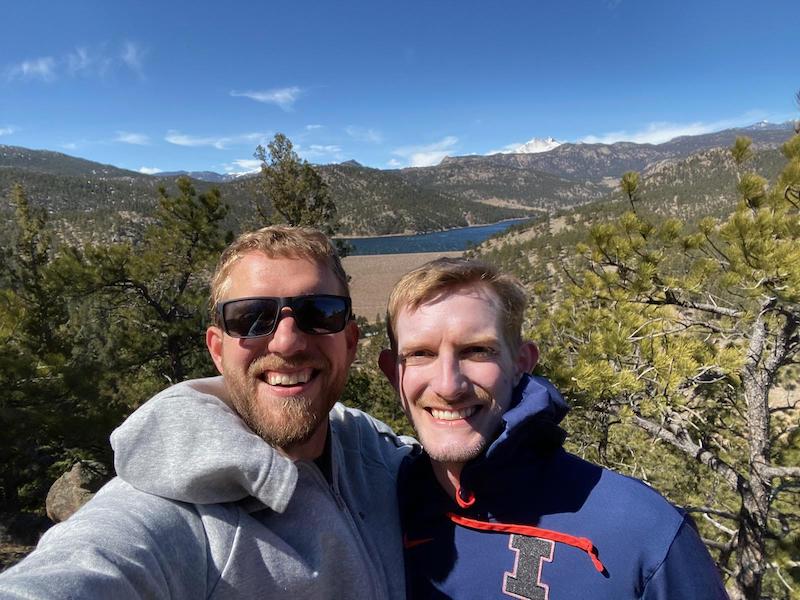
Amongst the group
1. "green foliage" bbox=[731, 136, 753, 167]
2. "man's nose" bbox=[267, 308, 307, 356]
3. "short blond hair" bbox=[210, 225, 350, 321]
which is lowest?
"man's nose" bbox=[267, 308, 307, 356]

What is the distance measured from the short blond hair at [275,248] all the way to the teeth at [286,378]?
13.7 inches

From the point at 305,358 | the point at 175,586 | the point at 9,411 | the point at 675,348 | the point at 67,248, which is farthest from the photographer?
the point at 67,248

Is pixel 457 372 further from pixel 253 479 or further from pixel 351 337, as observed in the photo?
pixel 253 479

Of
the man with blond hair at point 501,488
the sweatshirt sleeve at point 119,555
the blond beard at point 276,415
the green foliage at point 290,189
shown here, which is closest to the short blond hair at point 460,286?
the man with blond hair at point 501,488

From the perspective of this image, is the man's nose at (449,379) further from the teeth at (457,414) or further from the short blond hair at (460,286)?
the short blond hair at (460,286)

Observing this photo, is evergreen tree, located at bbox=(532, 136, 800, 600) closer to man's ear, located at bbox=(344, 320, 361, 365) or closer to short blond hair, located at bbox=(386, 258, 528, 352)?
short blond hair, located at bbox=(386, 258, 528, 352)

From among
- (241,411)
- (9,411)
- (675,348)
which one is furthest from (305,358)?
(9,411)

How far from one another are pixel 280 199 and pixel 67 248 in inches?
219

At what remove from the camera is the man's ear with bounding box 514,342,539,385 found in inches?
62.1

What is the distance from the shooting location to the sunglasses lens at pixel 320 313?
158 centimetres

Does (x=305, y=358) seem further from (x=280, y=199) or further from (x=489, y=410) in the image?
(x=280, y=199)

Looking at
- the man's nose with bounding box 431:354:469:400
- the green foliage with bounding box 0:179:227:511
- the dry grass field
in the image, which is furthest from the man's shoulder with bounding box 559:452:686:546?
the dry grass field

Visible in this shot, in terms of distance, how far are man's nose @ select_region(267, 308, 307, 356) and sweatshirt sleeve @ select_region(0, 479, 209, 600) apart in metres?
0.56

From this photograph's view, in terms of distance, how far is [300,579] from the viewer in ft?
3.71
